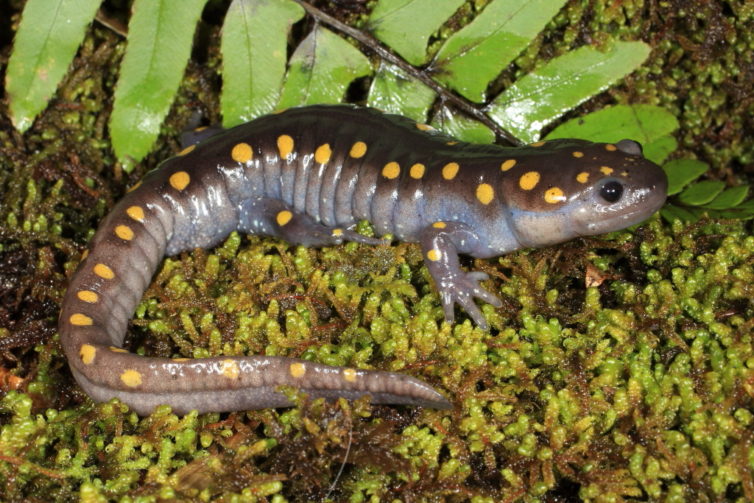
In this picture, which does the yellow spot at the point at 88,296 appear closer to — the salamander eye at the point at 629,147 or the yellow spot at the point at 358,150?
the yellow spot at the point at 358,150

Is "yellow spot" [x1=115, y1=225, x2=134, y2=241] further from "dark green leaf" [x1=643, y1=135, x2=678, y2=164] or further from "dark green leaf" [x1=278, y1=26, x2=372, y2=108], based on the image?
"dark green leaf" [x1=643, y1=135, x2=678, y2=164]

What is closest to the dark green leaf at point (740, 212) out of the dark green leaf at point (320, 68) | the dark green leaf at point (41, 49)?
the dark green leaf at point (320, 68)

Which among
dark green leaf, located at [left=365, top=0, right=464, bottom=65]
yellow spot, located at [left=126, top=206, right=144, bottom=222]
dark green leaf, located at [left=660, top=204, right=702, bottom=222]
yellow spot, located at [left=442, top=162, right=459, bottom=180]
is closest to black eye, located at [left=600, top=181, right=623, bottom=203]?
dark green leaf, located at [left=660, top=204, right=702, bottom=222]

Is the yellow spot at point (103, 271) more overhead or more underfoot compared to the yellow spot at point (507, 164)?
→ more underfoot

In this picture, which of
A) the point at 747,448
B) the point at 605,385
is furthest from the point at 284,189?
the point at 747,448

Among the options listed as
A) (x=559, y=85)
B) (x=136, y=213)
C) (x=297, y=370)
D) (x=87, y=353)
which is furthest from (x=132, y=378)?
(x=559, y=85)

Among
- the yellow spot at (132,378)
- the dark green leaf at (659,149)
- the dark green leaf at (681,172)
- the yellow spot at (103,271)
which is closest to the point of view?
the yellow spot at (132,378)
